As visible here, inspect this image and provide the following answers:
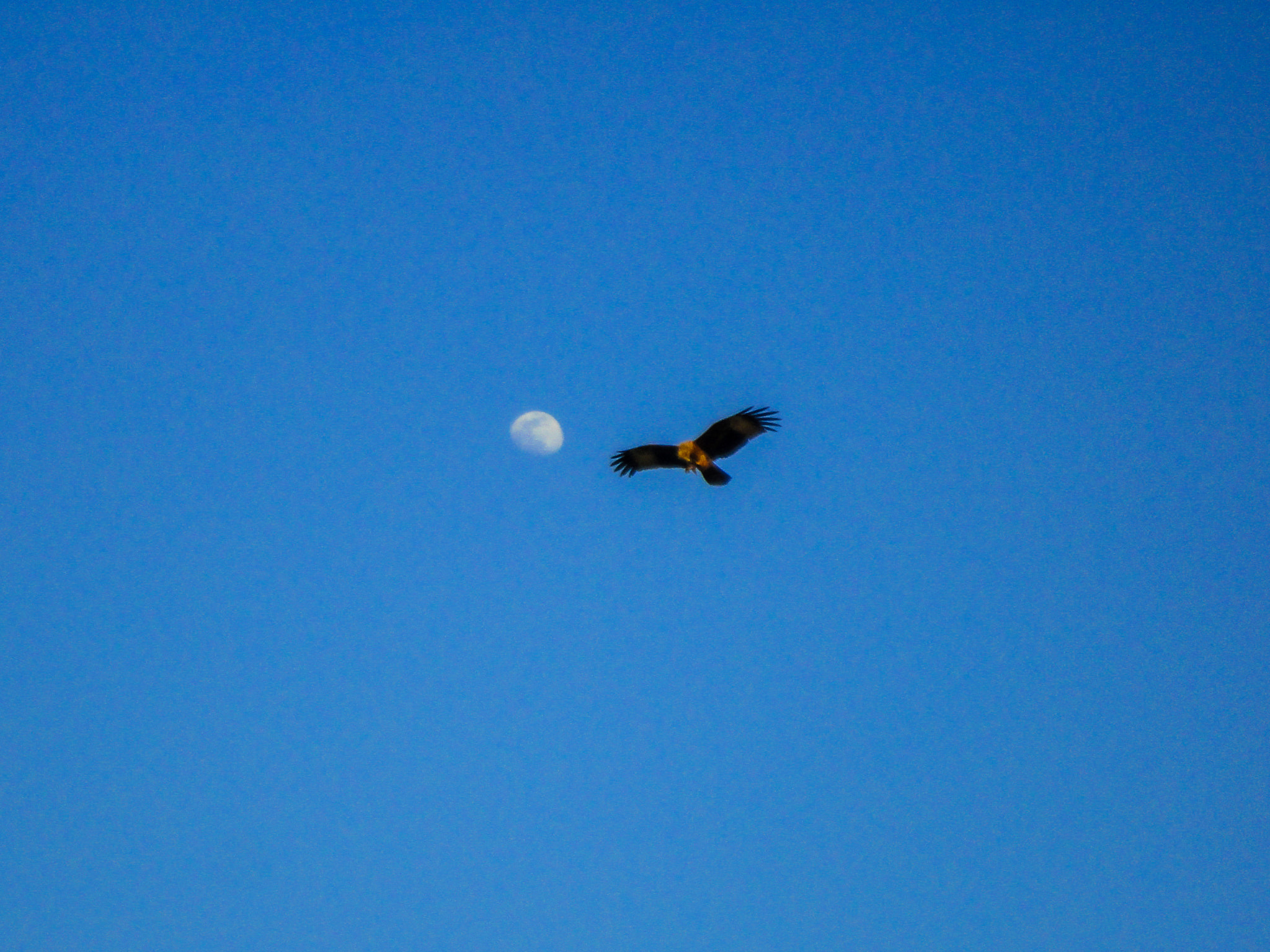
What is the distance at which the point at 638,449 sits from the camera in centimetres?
2147

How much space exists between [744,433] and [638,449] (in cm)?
243

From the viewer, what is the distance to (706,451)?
21.0 meters

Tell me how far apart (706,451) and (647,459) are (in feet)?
4.73

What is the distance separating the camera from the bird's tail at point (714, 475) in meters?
20.7

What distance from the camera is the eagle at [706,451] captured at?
20.4 metres

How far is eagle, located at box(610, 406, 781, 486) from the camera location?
20.4 metres

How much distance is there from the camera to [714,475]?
20719mm

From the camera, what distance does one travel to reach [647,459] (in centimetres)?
2162

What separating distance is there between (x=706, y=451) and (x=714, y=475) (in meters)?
0.61

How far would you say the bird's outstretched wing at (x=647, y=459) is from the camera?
21344 millimetres

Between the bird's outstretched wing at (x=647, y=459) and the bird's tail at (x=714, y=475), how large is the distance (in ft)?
1.89

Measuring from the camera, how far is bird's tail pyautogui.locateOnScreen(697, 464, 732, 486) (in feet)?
67.8

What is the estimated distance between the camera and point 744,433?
20.6 metres
